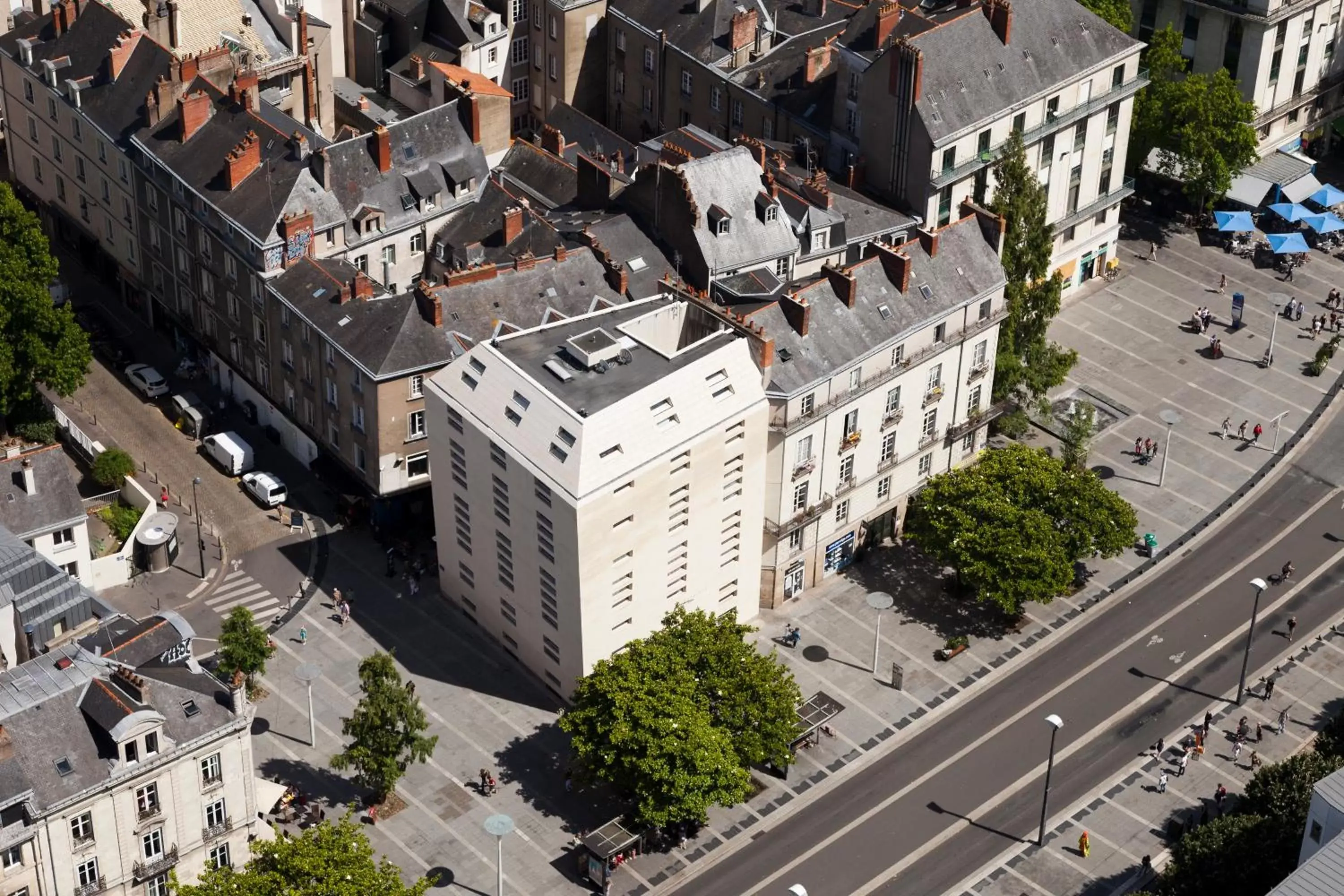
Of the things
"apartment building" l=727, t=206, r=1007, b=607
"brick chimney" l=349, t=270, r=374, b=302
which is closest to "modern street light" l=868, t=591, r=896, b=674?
"apartment building" l=727, t=206, r=1007, b=607

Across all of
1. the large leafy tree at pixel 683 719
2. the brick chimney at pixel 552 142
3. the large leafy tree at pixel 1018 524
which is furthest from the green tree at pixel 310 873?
the brick chimney at pixel 552 142

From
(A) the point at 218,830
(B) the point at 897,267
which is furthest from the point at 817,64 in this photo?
(A) the point at 218,830

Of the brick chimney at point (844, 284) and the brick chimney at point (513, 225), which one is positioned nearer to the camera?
the brick chimney at point (844, 284)

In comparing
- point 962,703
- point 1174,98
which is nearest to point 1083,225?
point 1174,98

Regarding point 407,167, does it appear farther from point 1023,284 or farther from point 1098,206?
point 1098,206

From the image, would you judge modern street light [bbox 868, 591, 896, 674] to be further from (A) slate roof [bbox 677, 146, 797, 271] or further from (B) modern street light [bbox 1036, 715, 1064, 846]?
(A) slate roof [bbox 677, 146, 797, 271]

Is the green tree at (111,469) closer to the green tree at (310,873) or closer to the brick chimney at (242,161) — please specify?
the brick chimney at (242,161)

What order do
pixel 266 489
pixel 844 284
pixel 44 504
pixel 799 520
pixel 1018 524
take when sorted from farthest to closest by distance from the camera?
pixel 266 489 < pixel 799 520 < pixel 844 284 < pixel 1018 524 < pixel 44 504
